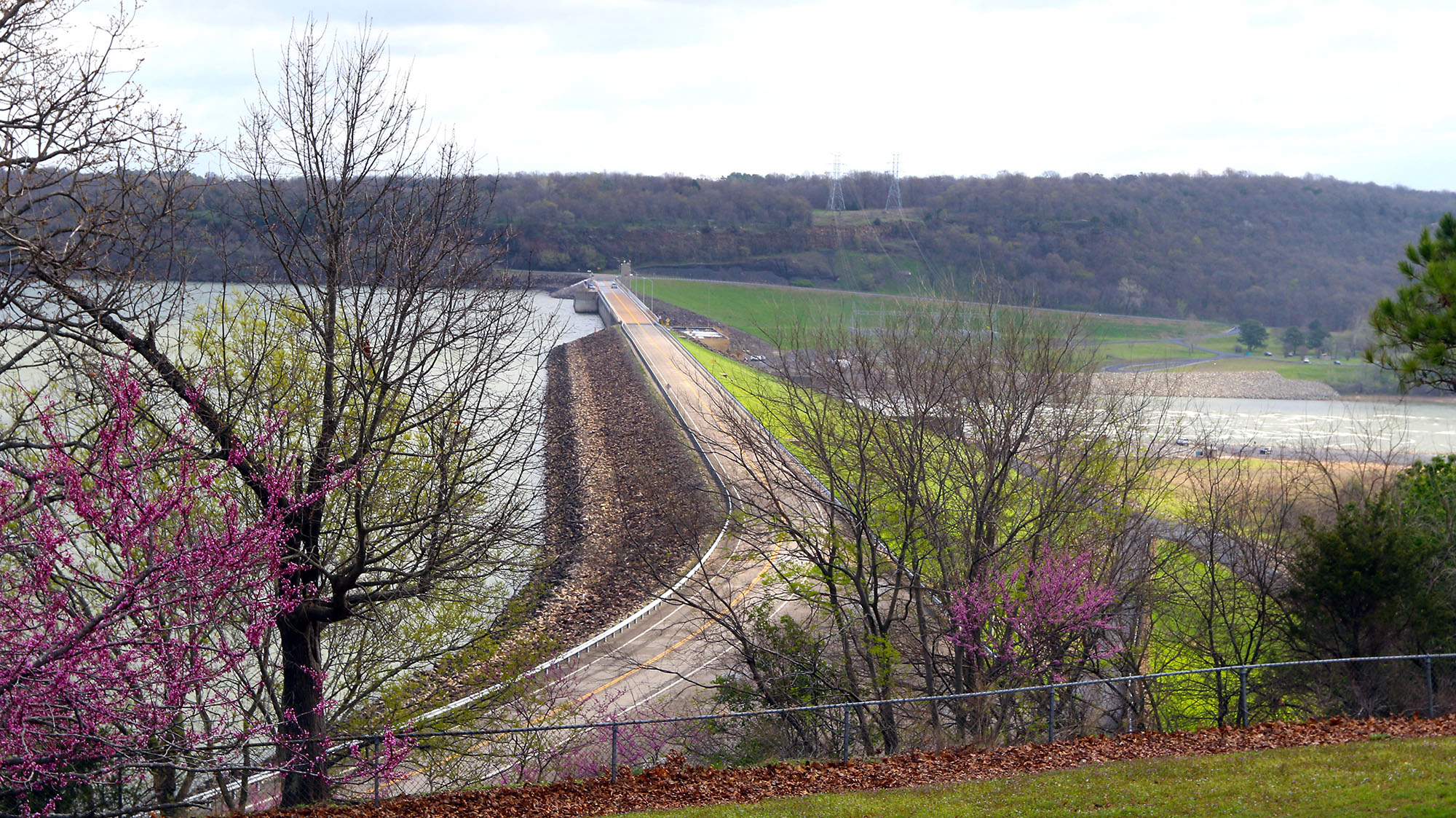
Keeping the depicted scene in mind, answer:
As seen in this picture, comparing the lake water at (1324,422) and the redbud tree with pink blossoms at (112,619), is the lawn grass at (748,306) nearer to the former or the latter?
the lake water at (1324,422)

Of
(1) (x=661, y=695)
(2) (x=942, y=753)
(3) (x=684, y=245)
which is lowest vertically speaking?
(1) (x=661, y=695)

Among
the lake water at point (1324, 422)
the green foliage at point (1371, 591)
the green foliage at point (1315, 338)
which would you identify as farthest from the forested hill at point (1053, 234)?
the green foliage at point (1371, 591)

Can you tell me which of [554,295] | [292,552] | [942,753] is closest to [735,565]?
[942,753]

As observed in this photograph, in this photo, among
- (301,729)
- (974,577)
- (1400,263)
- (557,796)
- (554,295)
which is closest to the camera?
(557,796)

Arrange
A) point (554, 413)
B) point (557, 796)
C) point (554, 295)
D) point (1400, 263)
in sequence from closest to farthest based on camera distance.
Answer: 1. point (557, 796)
2. point (1400, 263)
3. point (554, 413)
4. point (554, 295)

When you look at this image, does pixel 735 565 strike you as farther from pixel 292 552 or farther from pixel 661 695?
pixel 292 552

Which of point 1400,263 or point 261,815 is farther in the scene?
point 1400,263

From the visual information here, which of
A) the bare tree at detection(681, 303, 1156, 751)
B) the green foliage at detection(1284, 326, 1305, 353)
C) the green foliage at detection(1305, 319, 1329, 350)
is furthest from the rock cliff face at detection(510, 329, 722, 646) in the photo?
the green foliage at detection(1305, 319, 1329, 350)
